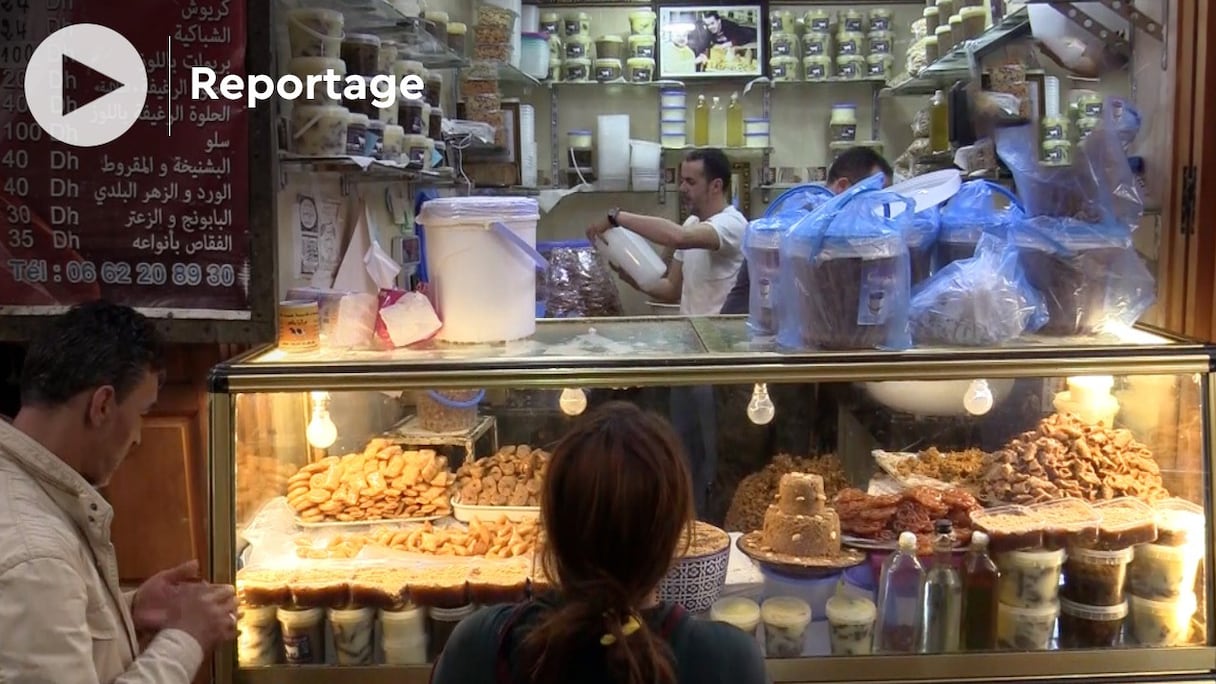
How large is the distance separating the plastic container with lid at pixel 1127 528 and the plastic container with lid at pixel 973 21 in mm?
2445

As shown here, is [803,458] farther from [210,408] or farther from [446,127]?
[446,127]

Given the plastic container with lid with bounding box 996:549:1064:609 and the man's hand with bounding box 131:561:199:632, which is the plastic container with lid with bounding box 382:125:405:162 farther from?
the plastic container with lid with bounding box 996:549:1064:609

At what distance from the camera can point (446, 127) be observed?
3.60m

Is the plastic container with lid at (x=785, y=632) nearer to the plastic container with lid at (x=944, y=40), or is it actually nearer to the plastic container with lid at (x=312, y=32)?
the plastic container with lid at (x=312, y=32)

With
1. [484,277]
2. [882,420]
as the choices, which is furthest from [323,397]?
[882,420]

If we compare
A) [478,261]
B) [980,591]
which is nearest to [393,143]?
[478,261]

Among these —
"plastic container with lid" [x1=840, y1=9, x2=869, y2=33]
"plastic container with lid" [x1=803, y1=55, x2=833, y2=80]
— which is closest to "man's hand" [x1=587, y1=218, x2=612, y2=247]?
"plastic container with lid" [x1=803, y1=55, x2=833, y2=80]

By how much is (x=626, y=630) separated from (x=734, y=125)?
4335 mm

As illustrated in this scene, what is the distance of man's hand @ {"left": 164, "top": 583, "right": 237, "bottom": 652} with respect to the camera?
5.67 feet

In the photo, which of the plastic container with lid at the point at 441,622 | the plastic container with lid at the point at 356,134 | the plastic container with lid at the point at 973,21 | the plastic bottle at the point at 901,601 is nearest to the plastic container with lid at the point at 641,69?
the plastic container with lid at the point at 973,21

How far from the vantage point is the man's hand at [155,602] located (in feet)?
5.81

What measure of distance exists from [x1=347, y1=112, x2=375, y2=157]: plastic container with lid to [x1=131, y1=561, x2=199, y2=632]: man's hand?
3.43ft

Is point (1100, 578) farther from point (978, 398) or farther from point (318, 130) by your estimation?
point (318, 130)

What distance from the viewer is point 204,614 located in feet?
5.74
